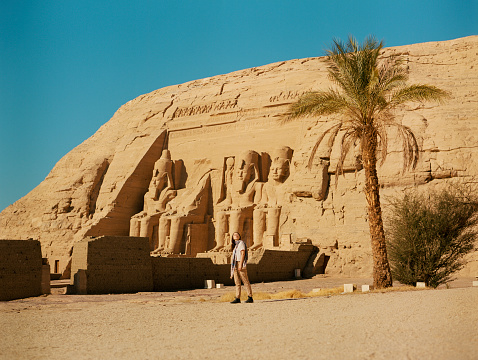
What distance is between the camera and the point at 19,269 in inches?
499

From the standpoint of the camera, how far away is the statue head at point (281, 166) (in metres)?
24.7

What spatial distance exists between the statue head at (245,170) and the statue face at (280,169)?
44.6 inches

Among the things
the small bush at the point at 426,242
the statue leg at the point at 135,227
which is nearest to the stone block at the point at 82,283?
the small bush at the point at 426,242

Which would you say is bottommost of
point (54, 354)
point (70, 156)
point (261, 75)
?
point (54, 354)

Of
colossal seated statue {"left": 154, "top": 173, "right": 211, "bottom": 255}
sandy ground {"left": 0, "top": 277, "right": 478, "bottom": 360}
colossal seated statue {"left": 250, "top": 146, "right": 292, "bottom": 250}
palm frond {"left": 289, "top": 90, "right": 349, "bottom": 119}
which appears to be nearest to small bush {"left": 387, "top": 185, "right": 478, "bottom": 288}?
palm frond {"left": 289, "top": 90, "right": 349, "bottom": 119}

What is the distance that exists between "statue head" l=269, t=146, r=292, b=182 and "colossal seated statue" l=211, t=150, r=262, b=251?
0.98 metres

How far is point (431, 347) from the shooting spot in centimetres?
489

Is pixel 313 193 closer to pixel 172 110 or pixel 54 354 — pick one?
pixel 172 110

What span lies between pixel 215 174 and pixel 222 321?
2048 centimetres

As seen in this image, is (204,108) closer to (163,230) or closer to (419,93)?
(163,230)

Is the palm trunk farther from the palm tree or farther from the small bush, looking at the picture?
the small bush

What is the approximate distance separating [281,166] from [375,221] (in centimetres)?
1285

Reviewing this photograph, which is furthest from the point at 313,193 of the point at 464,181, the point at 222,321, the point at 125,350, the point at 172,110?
the point at 125,350

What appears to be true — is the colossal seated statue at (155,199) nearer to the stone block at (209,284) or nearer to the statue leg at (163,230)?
the statue leg at (163,230)
